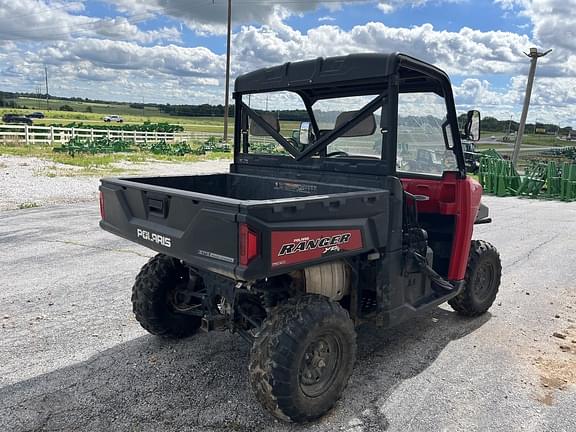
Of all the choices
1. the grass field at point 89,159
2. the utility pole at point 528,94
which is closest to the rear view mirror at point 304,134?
the grass field at point 89,159

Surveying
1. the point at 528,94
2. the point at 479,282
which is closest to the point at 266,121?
the point at 479,282

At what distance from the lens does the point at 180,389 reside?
338cm

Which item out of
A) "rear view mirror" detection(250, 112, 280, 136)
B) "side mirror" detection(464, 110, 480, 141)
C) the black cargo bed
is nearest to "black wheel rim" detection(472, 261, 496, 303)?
"side mirror" detection(464, 110, 480, 141)

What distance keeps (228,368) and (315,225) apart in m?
1.45

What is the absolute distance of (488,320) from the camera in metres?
4.85

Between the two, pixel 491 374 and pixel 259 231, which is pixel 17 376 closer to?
pixel 259 231

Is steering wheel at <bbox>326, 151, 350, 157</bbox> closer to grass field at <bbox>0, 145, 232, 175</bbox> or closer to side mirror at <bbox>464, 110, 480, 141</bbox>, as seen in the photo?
side mirror at <bbox>464, 110, 480, 141</bbox>

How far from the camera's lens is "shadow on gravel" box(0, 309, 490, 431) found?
3.00 meters

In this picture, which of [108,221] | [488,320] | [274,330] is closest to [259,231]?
[274,330]

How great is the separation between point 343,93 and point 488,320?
2609 millimetres

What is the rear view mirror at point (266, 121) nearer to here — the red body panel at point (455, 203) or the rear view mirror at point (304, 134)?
the rear view mirror at point (304, 134)

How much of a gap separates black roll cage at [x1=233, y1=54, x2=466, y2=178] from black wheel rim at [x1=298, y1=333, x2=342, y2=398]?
1224 millimetres

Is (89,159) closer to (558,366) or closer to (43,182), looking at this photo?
(43,182)

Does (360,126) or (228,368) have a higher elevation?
(360,126)
